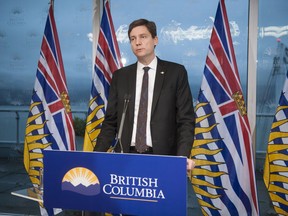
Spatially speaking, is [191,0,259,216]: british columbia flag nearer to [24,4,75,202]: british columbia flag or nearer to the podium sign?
[24,4,75,202]: british columbia flag

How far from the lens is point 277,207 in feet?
8.51

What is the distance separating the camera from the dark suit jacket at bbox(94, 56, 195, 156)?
1.62 metres

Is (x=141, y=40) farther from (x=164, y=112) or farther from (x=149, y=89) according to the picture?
(x=164, y=112)

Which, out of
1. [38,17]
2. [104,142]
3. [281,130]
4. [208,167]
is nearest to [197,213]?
[208,167]

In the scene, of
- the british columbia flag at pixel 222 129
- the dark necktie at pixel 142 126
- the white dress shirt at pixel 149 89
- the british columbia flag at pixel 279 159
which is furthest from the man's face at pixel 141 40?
the british columbia flag at pixel 279 159

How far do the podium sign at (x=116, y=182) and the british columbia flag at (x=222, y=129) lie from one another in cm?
158

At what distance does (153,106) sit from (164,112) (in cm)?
6

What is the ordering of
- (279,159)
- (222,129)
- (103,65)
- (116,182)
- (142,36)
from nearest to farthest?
1. (116,182)
2. (142,36)
3. (279,159)
4. (222,129)
5. (103,65)

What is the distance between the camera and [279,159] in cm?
254

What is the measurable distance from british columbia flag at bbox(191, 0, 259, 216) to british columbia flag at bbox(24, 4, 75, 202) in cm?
125

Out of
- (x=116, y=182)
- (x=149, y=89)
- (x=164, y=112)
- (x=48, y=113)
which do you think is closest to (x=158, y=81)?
(x=149, y=89)

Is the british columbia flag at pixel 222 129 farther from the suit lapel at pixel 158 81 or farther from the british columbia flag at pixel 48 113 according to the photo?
the british columbia flag at pixel 48 113

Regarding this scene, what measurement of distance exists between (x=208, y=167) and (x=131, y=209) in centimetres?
163

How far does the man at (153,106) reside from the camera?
162 centimetres
